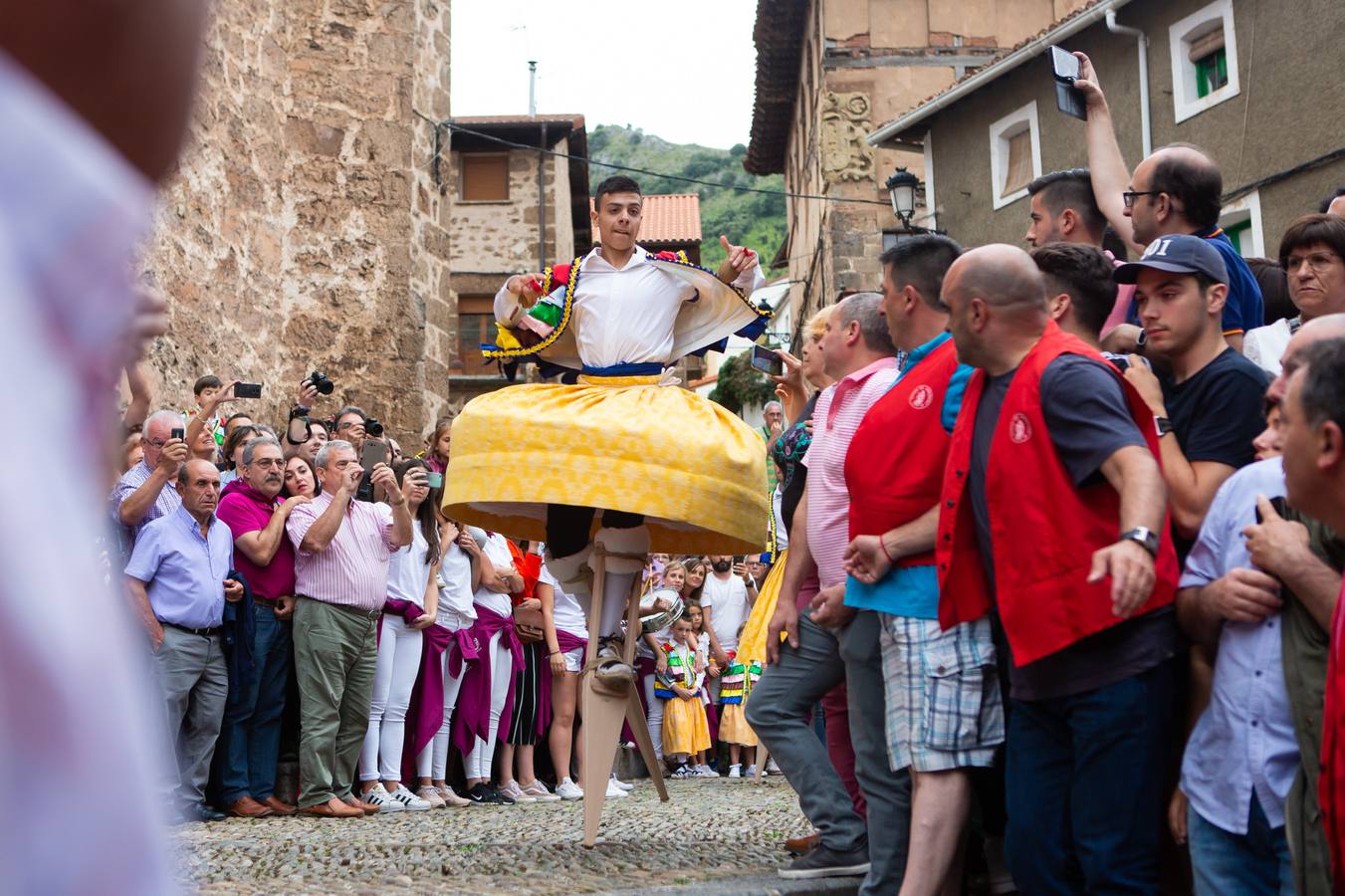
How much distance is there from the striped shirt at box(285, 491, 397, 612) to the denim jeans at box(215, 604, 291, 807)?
0.31 metres

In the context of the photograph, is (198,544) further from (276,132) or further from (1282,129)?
(1282,129)

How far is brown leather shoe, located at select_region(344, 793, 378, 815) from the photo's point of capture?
26.6 feet

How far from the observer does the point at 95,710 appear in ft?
1.87

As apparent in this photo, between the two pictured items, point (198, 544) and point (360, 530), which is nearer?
point (198, 544)

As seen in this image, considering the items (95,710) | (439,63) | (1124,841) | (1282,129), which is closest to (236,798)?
(1124,841)

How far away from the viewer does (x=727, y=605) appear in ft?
44.9

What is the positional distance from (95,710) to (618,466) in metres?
4.79

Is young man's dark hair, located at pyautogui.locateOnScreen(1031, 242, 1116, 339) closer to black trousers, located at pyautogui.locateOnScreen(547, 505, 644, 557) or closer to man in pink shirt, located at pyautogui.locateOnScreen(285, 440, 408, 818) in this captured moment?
black trousers, located at pyautogui.locateOnScreen(547, 505, 644, 557)

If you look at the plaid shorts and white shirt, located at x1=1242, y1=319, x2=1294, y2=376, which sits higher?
white shirt, located at x1=1242, y1=319, x2=1294, y2=376

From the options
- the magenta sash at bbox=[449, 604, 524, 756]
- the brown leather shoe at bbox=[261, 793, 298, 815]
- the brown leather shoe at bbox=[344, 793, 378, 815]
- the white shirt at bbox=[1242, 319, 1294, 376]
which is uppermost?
the white shirt at bbox=[1242, 319, 1294, 376]

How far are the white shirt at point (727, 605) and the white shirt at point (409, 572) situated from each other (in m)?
4.90

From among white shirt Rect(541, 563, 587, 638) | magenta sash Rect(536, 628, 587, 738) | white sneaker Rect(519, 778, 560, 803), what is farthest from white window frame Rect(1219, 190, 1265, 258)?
white sneaker Rect(519, 778, 560, 803)

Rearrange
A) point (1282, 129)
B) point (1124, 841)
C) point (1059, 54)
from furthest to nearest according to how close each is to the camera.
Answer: point (1282, 129) < point (1059, 54) < point (1124, 841)

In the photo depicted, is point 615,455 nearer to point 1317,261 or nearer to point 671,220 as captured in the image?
point 1317,261
